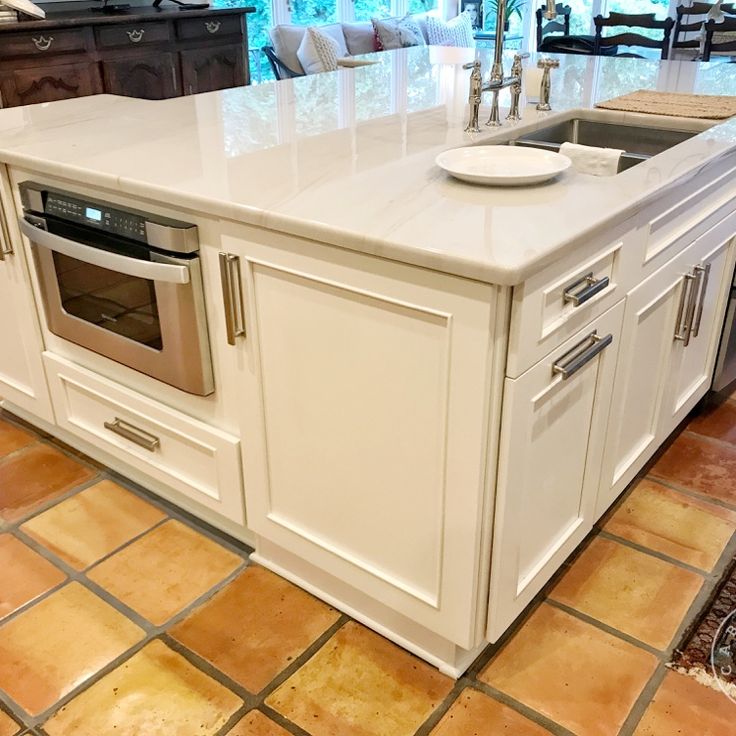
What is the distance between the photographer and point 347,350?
4.74ft

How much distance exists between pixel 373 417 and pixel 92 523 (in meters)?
1.01

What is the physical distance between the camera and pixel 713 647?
1.68 m

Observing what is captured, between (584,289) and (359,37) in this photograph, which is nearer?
(584,289)

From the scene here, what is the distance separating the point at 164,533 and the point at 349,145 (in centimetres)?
109

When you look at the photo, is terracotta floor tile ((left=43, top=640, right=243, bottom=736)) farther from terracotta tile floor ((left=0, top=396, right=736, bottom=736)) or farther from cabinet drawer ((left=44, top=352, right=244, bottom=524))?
cabinet drawer ((left=44, top=352, right=244, bottom=524))

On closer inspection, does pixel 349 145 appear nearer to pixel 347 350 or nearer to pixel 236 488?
pixel 347 350

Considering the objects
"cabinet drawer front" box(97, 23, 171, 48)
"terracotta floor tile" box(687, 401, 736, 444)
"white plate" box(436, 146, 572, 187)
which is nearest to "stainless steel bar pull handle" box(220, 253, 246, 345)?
"white plate" box(436, 146, 572, 187)

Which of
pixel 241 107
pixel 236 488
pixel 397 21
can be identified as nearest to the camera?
pixel 236 488

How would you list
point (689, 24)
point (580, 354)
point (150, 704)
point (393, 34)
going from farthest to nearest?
point (393, 34), point (689, 24), point (150, 704), point (580, 354)

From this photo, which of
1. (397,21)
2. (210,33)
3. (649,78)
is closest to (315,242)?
(649,78)

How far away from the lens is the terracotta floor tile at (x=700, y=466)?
2.21 meters

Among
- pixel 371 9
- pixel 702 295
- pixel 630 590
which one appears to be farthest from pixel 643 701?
pixel 371 9

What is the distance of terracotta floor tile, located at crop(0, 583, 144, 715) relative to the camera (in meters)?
1.60

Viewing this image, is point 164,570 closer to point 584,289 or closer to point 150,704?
point 150,704
